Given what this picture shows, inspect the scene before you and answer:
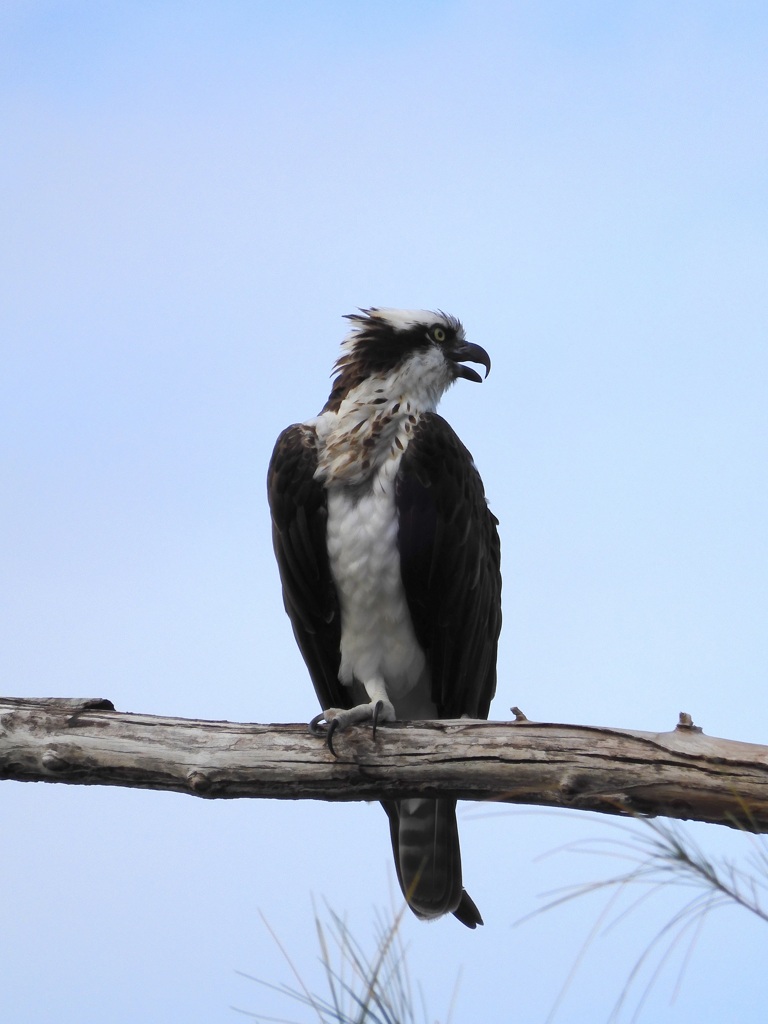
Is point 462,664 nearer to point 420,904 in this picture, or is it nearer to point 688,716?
point 420,904

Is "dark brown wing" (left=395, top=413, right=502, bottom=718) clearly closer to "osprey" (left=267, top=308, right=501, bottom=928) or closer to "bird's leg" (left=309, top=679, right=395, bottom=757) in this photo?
"osprey" (left=267, top=308, right=501, bottom=928)

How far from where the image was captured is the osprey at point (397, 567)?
4695mm

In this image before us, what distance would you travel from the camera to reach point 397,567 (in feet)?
15.3

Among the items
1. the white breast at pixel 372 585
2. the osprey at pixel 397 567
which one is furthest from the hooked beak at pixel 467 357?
the white breast at pixel 372 585

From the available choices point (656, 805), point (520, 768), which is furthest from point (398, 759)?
point (656, 805)

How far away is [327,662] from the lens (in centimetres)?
502

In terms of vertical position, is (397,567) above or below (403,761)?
above

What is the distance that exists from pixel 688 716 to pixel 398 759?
99cm

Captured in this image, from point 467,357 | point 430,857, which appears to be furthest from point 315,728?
point 467,357

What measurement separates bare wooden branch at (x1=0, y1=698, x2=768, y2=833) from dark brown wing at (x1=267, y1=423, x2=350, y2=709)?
0.85 meters

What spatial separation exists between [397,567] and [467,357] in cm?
116

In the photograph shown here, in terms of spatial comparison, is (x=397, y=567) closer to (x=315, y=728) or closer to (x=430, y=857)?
(x=315, y=728)

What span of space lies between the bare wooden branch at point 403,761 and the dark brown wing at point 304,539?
85 cm

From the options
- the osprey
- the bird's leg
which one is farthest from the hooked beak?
the bird's leg
